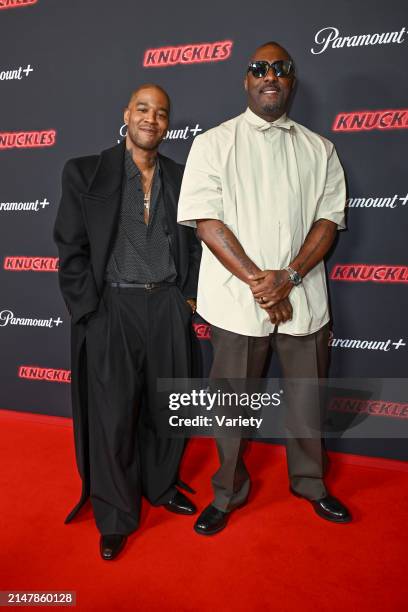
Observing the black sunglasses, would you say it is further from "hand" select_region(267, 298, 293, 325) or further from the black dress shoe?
the black dress shoe

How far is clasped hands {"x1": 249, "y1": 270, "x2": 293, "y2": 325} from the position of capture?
79.9 inches

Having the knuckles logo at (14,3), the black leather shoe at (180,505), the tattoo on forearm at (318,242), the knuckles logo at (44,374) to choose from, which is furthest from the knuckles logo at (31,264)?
the tattoo on forearm at (318,242)

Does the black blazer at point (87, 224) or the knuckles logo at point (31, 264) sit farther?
the knuckles logo at point (31, 264)

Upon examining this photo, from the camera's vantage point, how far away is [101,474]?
2180 millimetres

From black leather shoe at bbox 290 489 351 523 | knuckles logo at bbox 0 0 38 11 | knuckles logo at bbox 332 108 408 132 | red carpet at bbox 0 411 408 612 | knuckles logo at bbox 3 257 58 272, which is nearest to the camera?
red carpet at bbox 0 411 408 612

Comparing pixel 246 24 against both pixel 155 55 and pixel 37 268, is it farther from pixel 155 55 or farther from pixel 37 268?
pixel 37 268

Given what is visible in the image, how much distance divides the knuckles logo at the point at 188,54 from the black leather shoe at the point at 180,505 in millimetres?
2337

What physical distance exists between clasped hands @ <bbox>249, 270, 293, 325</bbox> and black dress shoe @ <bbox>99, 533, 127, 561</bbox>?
Answer: 115 cm

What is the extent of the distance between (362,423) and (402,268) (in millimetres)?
930

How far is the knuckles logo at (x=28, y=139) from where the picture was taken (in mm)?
3047

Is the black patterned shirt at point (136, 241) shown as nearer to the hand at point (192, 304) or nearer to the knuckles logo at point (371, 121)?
the hand at point (192, 304)

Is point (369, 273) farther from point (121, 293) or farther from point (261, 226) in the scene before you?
point (121, 293)

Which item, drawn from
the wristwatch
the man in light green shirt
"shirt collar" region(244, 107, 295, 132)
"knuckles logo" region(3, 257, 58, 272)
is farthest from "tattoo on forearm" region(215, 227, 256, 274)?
"knuckles logo" region(3, 257, 58, 272)

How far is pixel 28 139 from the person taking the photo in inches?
121
